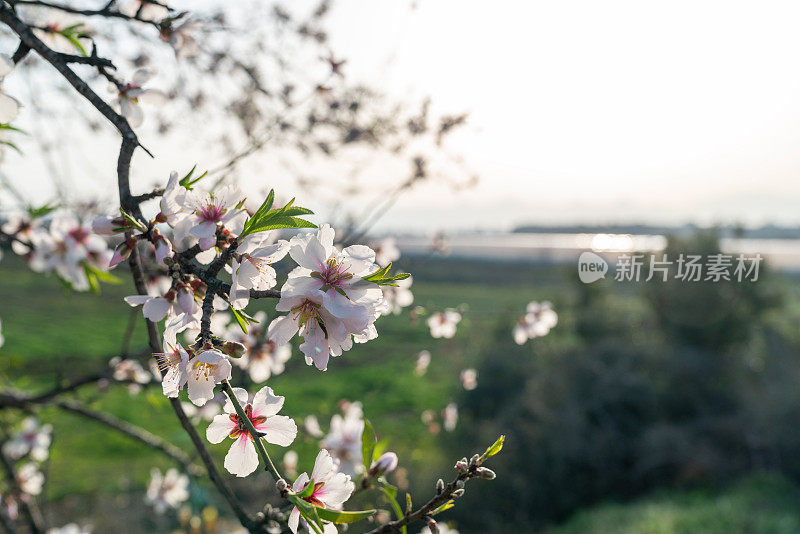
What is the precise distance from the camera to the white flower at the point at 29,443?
2.48 meters

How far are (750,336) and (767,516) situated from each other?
2.29 meters

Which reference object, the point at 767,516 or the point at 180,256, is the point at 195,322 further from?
the point at 767,516

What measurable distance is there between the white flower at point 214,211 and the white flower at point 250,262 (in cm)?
6

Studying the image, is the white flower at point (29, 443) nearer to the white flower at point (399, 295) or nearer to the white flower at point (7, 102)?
the white flower at point (399, 295)

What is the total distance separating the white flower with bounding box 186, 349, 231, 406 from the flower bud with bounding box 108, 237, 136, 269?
0.18m

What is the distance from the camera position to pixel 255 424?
27.0 inches

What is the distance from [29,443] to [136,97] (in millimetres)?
2263

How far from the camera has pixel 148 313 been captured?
636 millimetres

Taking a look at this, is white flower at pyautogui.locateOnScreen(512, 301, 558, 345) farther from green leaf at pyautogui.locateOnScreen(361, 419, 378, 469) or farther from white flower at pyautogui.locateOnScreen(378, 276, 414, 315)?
green leaf at pyautogui.locateOnScreen(361, 419, 378, 469)

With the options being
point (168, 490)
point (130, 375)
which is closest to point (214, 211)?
point (130, 375)

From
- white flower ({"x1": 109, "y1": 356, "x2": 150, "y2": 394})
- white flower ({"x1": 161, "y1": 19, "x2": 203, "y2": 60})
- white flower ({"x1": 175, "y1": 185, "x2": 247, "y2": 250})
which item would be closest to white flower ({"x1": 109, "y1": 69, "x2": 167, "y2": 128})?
white flower ({"x1": 161, "y1": 19, "x2": 203, "y2": 60})

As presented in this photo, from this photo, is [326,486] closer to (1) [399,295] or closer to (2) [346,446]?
(2) [346,446]

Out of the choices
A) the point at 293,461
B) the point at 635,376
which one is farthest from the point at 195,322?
the point at 635,376

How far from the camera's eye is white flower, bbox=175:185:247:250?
657 millimetres
